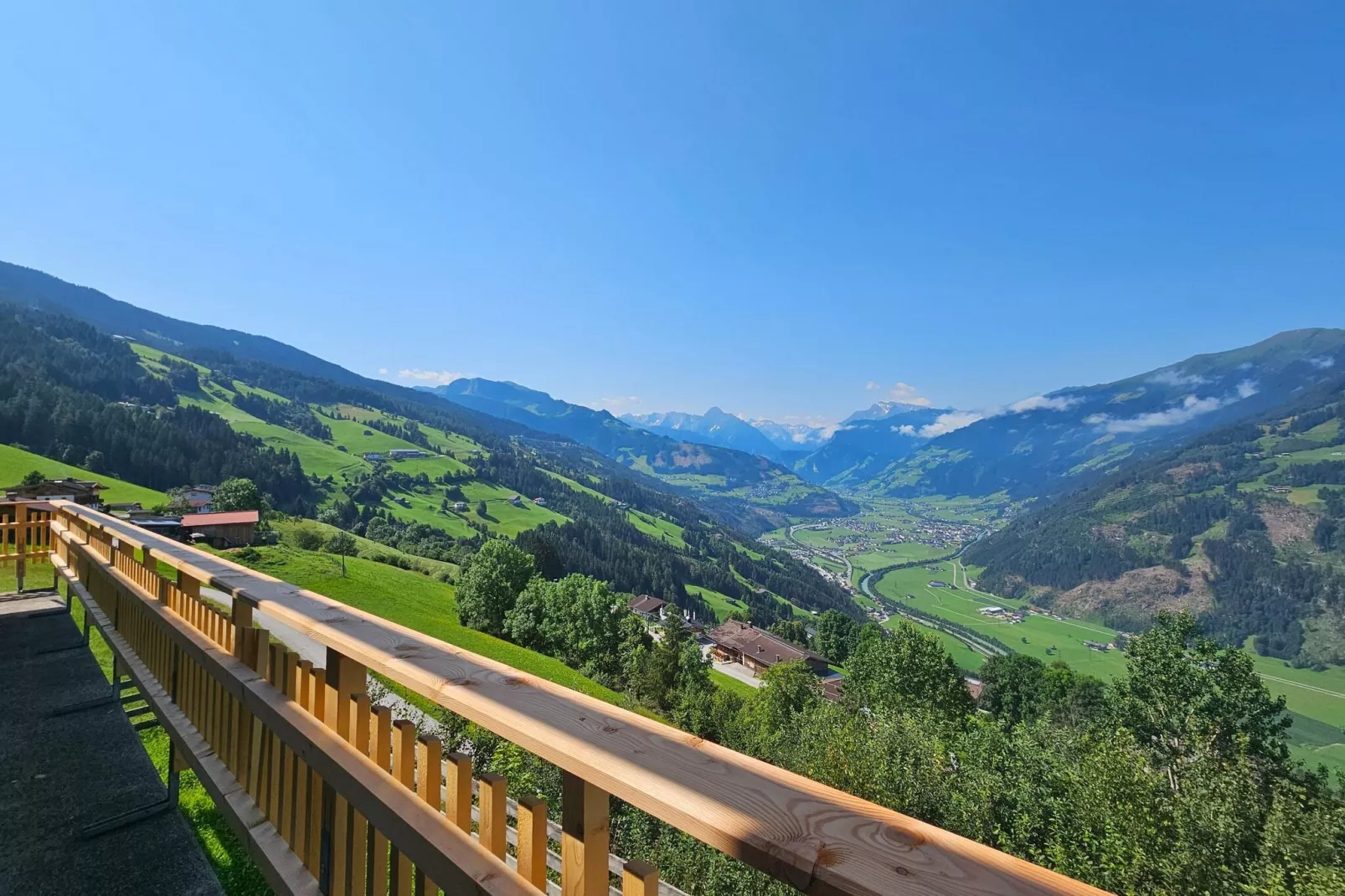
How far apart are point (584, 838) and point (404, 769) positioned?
0.91m

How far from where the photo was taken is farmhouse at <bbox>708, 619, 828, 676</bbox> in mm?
68312

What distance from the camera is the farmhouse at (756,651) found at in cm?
6831

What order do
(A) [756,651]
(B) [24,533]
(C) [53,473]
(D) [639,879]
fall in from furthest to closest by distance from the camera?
(A) [756,651], (C) [53,473], (B) [24,533], (D) [639,879]

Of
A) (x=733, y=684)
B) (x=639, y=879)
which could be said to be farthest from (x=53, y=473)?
(x=639, y=879)

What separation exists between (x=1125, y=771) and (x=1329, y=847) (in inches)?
177

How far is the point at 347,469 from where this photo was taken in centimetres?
12694

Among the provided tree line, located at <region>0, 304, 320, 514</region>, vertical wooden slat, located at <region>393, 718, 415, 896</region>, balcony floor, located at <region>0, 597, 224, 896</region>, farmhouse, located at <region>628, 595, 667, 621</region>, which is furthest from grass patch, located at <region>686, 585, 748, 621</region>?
vertical wooden slat, located at <region>393, 718, 415, 896</region>

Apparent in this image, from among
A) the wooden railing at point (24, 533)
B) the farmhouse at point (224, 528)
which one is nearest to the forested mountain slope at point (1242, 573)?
the farmhouse at point (224, 528)

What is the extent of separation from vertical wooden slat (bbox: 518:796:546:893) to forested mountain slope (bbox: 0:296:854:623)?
65.1 metres

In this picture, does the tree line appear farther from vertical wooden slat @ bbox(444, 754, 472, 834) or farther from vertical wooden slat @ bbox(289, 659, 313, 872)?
vertical wooden slat @ bbox(444, 754, 472, 834)

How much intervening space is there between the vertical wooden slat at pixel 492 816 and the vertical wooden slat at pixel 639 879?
51cm

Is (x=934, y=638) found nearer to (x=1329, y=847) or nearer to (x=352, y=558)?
(x=1329, y=847)

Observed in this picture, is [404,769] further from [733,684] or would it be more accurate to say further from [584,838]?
[733,684]

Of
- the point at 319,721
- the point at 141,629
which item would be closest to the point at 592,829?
the point at 319,721
